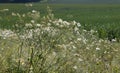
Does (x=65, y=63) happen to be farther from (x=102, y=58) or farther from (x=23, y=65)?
(x=102, y=58)

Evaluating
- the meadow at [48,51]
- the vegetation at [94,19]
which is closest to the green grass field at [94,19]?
the vegetation at [94,19]

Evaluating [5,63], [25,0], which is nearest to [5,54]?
[5,63]

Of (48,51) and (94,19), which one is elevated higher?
(48,51)

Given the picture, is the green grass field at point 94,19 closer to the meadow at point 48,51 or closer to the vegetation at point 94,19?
the vegetation at point 94,19

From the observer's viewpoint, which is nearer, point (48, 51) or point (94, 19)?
point (48, 51)

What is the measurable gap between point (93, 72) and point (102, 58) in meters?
0.73

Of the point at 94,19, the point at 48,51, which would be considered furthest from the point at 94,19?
the point at 48,51

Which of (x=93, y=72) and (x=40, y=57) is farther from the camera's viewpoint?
(x=93, y=72)

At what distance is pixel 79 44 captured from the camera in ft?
30.6

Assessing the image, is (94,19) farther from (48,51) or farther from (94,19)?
(48,51)

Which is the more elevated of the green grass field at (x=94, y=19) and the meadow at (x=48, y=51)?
the meadow at (x=48, y=51)

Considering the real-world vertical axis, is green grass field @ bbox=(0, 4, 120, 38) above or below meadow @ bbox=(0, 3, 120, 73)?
below

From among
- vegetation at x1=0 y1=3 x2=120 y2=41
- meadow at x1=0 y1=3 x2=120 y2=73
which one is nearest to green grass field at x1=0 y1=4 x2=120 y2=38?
vegetation at x1=0 y1=3 x2=120 y2=41

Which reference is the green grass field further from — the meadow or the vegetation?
the meadow
